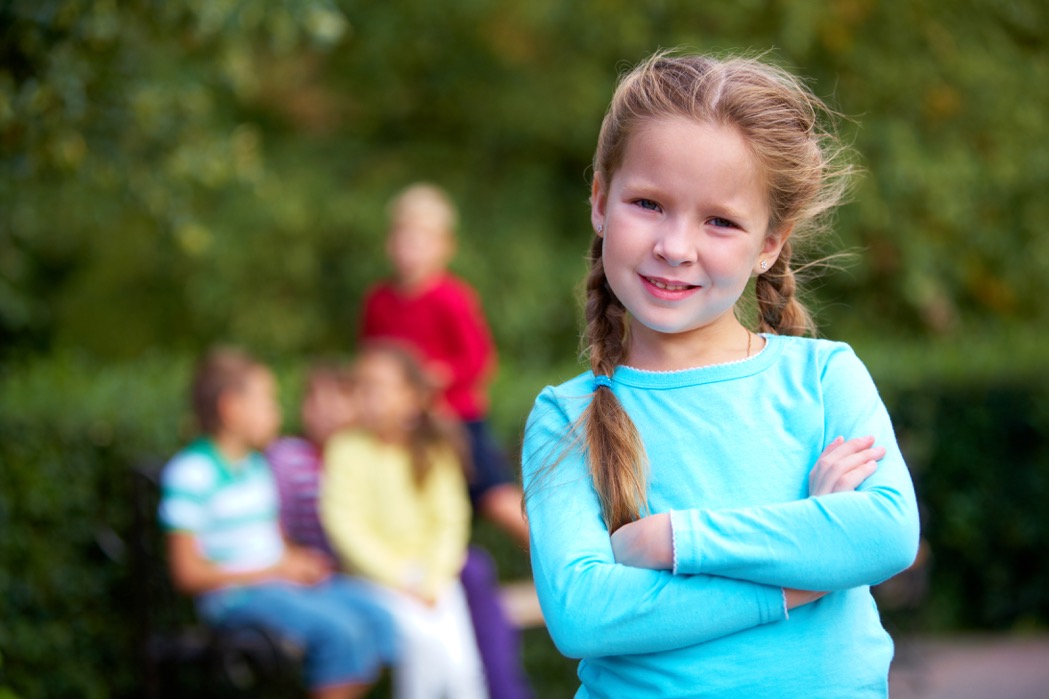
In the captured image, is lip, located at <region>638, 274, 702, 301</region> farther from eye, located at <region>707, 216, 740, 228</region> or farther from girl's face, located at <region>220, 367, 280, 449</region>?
girl's face, located at <region>220, 367, 280, 449</region>

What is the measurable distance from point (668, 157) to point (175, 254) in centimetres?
981

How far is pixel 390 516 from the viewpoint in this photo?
18.0 ft

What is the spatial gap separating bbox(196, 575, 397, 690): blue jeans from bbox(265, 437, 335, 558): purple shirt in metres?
0.63

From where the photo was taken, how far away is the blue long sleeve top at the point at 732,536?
1823 mm

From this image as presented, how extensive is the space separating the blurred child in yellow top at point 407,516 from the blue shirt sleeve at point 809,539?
3.63 metres

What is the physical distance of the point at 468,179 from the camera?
1190cm

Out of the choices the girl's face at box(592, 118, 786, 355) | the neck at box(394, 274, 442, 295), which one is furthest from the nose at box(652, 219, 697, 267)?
the neck at box(394, 274, 442, 295)

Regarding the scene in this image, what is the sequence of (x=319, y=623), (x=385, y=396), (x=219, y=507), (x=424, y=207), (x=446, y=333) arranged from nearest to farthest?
1. (x=319, y=623)
2. (x=219, y=507)
3. (x=385, y=396)
4. (x=424, y=207)
5. (x=446, y=333)

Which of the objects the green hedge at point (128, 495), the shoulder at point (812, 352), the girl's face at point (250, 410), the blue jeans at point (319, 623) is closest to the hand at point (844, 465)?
the shoulder at point (812, 352)

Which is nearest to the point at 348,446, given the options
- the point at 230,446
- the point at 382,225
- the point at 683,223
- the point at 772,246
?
the point at 230,446

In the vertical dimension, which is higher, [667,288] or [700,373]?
[667,288]

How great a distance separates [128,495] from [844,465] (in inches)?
171

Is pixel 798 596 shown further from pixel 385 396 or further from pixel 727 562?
pixel 385 396

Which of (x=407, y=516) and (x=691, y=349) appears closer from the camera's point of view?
(x=691, y=349)
